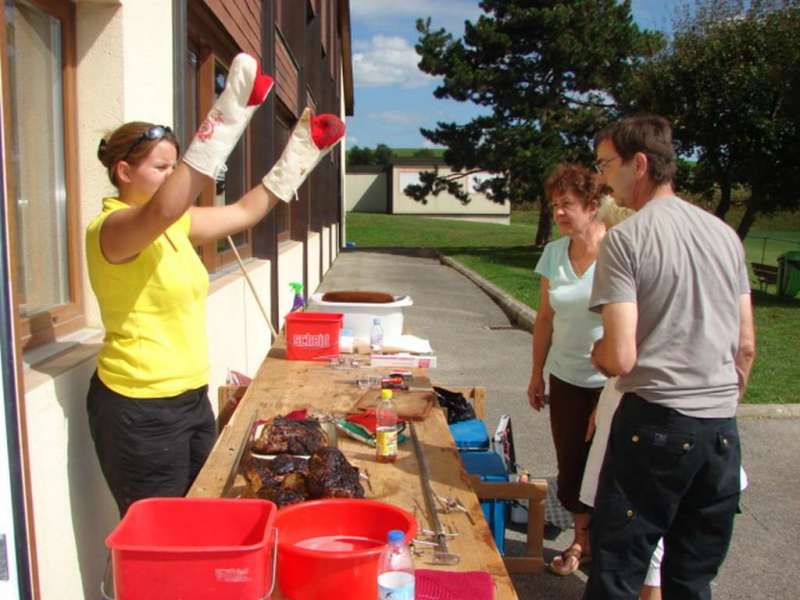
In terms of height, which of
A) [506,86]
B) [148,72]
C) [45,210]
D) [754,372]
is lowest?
[754,372]

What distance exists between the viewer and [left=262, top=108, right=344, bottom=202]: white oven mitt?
314cm

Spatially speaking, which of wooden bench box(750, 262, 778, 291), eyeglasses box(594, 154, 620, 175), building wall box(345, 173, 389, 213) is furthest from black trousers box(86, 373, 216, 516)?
building wall box(345, 173, 389, 213)

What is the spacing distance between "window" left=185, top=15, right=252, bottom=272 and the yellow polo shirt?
8.62 feet

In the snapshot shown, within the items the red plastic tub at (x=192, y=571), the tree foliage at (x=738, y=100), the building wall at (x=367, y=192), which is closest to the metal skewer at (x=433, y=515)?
the red plastic tub at (x=192, y=571)

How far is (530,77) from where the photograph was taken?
2620cm

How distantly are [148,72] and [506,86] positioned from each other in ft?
78.0

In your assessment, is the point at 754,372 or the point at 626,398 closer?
the point at 626,398

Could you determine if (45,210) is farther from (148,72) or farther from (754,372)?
(754,372)

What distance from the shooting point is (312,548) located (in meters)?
2.07

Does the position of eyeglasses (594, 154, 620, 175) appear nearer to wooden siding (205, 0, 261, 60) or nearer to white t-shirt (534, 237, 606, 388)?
white t-shirt (534, 237, 606, 388)

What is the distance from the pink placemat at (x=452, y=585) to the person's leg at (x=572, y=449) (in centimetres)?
183

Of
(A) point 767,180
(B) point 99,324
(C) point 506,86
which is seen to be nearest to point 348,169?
(C) point 506,86

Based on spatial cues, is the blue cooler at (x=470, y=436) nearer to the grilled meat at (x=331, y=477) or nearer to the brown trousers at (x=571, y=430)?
the brown trousers at (x=571, y=430)

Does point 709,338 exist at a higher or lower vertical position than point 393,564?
higher
